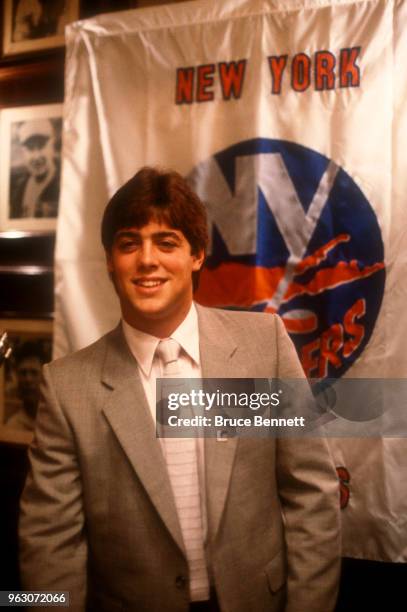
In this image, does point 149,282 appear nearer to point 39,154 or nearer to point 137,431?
point 137,431

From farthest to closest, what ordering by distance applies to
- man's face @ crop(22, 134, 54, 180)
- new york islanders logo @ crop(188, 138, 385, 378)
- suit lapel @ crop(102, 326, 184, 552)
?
man's face @ crop(22, 134, 54, 180) → new york islanders logo @ crop(188, 138, 385, 378) → suit lapel @ crop(102, 326, 184, 552)

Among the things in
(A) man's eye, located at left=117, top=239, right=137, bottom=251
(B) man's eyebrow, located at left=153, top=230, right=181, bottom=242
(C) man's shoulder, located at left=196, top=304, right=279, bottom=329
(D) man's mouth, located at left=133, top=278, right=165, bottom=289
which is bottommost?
(C) man's shoulder, located at left=196, top=304, right=279, bottom=329

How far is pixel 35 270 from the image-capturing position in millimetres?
1165

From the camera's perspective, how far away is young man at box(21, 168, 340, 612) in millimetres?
737

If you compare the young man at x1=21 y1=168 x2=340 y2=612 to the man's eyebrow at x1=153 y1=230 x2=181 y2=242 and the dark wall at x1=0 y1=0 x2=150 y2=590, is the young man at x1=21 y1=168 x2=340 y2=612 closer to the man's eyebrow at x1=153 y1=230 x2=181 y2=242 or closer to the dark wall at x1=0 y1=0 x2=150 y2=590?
the man's eyebrow at x1=153 y1=230 x2=181 y2=242

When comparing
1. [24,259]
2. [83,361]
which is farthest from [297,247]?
[24,259]

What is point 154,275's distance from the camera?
751 mm

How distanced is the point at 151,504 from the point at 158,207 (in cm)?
45

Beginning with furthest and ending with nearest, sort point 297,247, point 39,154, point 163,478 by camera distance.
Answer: point 39,154 → point 297,247 → point 163,478

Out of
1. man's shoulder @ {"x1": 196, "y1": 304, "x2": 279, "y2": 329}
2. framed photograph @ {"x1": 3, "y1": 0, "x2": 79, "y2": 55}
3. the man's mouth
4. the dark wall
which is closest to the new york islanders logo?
man's shoulder @ {"x1": 196, "y1": 304, "x2": 279, "y2": 329}

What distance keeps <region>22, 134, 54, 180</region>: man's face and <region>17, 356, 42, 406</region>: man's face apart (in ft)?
1.44

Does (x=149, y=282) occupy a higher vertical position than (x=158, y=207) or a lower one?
lower

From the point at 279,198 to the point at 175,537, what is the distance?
0.64 metres

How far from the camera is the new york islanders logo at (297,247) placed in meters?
0.94
